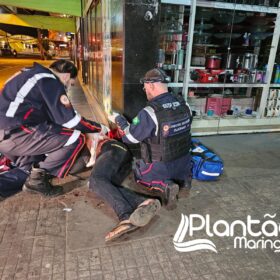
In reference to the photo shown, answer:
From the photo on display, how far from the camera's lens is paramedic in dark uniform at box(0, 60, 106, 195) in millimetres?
2602

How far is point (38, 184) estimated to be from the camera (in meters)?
2.73

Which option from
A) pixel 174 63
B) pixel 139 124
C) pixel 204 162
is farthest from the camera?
pixel 174 63

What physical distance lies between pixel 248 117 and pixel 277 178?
6.62ft

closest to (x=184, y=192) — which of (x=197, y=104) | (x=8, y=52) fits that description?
(x=197, y=104)

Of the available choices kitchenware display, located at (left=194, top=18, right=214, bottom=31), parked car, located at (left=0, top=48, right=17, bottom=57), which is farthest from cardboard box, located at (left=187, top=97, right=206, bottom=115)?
parked car, located at (left=0, top=48, right=17, bottom=57)

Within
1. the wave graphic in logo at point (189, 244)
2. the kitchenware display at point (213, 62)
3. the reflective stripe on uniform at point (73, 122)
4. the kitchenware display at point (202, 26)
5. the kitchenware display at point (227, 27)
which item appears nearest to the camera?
the wave graphic in logo at point (189, 244)

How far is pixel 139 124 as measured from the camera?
2.56 metres

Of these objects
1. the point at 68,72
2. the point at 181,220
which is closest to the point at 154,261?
the point at 181,220

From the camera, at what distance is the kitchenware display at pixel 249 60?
4.74 metres

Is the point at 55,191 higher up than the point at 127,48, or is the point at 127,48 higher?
the point at 127,48

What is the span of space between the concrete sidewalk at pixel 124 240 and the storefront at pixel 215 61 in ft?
4.88

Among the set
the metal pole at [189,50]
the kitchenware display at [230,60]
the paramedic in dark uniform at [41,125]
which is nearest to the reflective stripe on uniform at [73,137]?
the paramedic in dark uniform at [41,125]

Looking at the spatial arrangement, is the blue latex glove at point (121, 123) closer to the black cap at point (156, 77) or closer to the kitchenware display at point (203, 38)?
the black cap at point (156, 77)

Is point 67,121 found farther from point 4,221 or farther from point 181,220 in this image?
point 181,220
